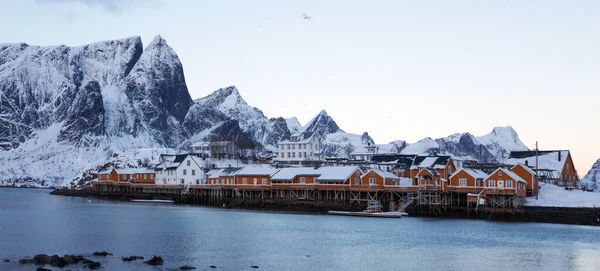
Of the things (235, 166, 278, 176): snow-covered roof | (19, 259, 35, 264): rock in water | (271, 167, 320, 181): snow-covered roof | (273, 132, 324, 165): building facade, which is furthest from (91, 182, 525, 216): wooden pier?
(19, 259, 35, 264): rock in water

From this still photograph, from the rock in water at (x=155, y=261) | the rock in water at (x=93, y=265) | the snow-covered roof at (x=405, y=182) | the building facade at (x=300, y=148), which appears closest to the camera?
the rock in water at (x=93, y=265)

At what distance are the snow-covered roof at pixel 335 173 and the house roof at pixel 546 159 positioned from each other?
30695 mm

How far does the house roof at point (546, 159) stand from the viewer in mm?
103875

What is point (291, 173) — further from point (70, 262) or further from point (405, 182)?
point (70, 262)

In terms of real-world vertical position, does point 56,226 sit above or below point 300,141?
below

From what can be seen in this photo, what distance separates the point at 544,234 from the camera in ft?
197

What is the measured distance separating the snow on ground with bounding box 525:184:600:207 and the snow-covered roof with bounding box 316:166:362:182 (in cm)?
2405

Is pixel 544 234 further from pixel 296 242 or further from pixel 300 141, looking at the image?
pixel 300 141

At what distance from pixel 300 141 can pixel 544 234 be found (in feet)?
310

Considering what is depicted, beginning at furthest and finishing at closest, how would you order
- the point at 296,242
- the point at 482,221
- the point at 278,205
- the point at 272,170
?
the point at 272,170 → the point at 278,205 → the point at 482,221 → the point at 296,242

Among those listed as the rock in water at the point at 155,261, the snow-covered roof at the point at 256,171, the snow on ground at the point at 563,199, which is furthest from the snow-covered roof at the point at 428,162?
the rock in water at the point at 155,261

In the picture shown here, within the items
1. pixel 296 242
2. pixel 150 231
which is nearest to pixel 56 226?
pixel 150 231

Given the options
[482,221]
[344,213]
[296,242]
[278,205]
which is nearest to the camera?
[296,242]

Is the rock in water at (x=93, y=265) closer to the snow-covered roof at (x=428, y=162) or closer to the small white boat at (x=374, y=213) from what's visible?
the small white boat at (x=374, y=213)
